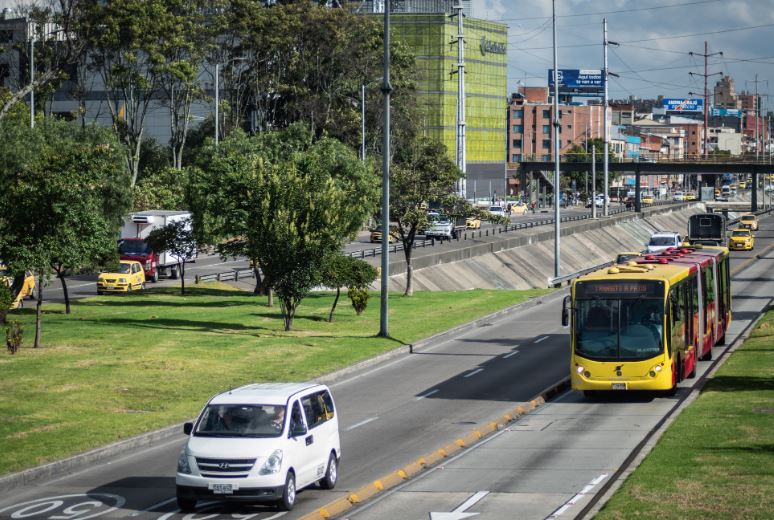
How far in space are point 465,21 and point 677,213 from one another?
1699 inches

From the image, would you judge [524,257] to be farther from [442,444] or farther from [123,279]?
[442,444]

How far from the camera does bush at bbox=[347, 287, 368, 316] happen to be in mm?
49531

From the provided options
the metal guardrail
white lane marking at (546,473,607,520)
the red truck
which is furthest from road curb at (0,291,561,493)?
the red truck

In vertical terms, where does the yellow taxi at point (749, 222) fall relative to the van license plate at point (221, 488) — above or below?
below

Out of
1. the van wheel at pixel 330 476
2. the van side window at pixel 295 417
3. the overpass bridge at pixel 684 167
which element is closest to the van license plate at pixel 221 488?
the van side window at pixel 295 417

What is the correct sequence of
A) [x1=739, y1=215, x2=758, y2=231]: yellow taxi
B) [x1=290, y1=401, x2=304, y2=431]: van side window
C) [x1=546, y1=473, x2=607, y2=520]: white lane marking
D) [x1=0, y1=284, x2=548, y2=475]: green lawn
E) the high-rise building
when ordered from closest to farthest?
1. [x1=546, y1=473, x2=607, y2=520]: white lane marking
2. [x1=290, y1=401, x2=304, y2=431]: van side window
3. [x1=0, y1=284, x2=548, y2=475]: green lawn
4. [x1=739, y1=215, x2=758, y2=231]: yellow taxi
5. the high-rise building

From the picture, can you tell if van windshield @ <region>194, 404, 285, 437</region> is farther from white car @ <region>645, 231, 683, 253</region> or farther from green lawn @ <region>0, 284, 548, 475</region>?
white car @ <region>645, 231, 683, 253</region>

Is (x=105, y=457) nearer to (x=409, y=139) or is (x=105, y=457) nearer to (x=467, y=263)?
(x=467, y=263)

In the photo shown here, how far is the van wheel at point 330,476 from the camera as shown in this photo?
20.7 metres

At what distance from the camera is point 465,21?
608 ft

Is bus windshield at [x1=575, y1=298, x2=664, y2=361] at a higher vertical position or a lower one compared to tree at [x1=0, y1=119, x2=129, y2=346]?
lower

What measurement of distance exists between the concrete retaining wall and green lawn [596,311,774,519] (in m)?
44.7

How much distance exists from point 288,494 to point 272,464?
1.72ft

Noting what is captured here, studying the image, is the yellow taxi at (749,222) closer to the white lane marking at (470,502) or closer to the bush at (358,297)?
the bush at (358,297)
